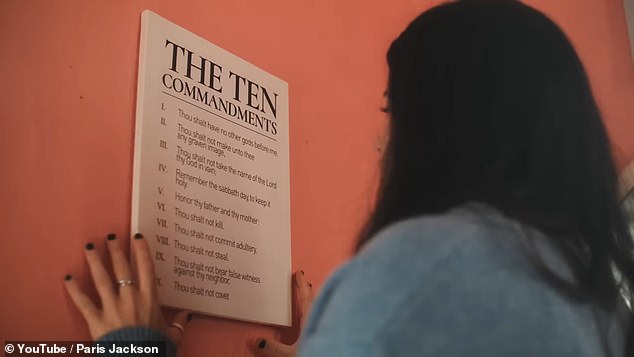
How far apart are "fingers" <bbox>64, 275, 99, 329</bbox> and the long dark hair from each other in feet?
1.10

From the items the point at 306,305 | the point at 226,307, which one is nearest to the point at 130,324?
the point at 226,307

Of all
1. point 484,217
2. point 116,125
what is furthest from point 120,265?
point 484,217

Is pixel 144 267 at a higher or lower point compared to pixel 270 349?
higher

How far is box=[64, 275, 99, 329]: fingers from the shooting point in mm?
828

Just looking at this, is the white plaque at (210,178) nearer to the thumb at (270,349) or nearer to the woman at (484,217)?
the thumb at (270,349)

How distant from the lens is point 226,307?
39.9 inches

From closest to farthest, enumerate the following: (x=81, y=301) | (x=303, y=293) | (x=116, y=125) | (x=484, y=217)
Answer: (x=484, y=217)
(x=81, y=301)
(x=116, y=125)
(x=303, y=293)

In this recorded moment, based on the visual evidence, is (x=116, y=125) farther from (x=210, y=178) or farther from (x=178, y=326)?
(x=178, y=326)

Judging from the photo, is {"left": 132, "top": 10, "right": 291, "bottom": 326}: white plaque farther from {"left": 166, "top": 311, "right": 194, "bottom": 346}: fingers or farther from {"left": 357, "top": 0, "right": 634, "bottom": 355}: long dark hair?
{"left": 357, "top": 0, "right": 634, "bottom": 355}: long dark hair

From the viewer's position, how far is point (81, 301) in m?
0.84

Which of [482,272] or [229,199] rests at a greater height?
[229,199]

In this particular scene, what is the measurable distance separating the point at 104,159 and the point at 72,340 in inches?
9.4

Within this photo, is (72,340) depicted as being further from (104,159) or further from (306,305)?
(306,305)

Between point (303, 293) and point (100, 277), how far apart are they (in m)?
0.37
